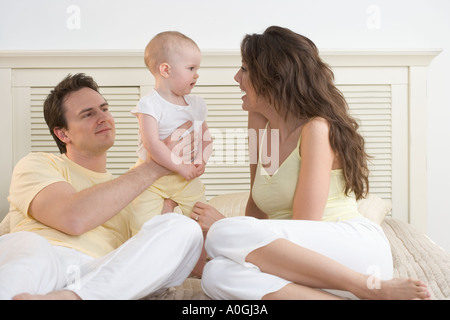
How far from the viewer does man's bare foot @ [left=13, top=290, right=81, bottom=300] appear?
Result: 112cm

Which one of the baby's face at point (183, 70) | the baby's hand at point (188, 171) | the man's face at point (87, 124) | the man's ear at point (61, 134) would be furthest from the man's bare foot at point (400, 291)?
the man's ear at point (61, 134)

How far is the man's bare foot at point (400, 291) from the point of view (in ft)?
3.85

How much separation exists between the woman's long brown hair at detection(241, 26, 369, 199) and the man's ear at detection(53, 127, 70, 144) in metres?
0.68

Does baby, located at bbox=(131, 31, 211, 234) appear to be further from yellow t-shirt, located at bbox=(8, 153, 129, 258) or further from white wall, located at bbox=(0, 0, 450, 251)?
white wall, located at bbox=(0, 0, 450, 251)

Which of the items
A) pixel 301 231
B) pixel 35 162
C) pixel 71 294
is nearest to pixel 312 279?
pixel 301 231

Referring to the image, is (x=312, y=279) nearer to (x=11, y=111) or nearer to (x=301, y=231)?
(x=301, y=231)

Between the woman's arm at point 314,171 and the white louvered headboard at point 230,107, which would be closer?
the woman's arm at point 314,171

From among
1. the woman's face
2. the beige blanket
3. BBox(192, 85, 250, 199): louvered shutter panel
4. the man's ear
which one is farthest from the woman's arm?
BBox(192, 85, 250, 199): louvered shutter panel

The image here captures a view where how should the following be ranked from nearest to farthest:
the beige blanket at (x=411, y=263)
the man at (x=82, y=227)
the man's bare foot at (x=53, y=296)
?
1. the man's bare foot at (x=53, y=296)
2. the man at (x=82, y=227)
3. the beige blanket at (x=411, y=263)

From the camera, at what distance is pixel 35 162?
161cm

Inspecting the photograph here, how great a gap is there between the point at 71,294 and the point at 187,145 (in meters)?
0.68

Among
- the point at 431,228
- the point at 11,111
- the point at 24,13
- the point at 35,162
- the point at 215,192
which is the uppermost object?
the point at 24,13

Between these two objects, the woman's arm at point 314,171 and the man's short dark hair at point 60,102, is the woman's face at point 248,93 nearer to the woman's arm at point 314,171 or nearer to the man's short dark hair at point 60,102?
the woman's arm at point 314,171

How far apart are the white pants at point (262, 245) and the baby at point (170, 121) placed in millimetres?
393
